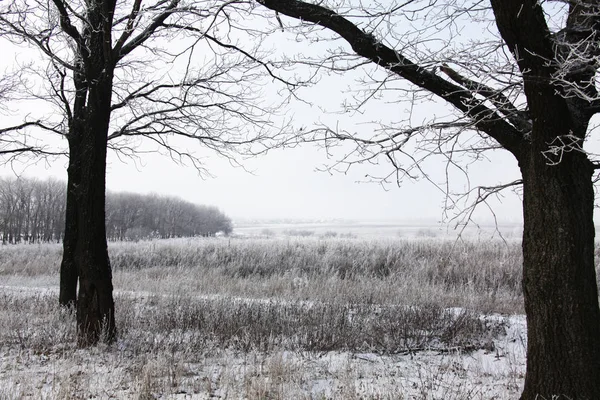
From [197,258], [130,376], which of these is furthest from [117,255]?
[130,376]

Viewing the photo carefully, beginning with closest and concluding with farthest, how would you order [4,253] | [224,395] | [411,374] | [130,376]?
[224,395], [130,376], [411,374], [4,253]

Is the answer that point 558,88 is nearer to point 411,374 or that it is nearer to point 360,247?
point 411,374

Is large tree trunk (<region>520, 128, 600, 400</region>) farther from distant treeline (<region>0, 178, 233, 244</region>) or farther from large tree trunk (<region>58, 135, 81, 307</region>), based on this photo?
distant treeline (<region>0, 178, 233, 244</region>)

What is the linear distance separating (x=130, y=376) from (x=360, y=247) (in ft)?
51.1

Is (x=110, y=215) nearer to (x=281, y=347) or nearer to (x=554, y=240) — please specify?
(x=281, y=347)

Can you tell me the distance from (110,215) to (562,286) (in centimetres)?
7326

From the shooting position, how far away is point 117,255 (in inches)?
811

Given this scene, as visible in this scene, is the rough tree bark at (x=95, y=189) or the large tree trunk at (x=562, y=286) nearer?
the large tree trunk at (x=562, y=286)

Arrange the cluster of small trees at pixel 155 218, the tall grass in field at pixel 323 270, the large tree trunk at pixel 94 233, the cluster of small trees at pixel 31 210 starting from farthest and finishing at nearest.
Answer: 1. the cluster of small trees at pixel 155 218
2. the cluster of small trees at pixel 31 210
3. the tall grass in field at pixel 323 270
4. the large tree trunk at pixel 94 233

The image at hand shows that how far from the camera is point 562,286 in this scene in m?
3.65

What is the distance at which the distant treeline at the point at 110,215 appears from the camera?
59.4 meters

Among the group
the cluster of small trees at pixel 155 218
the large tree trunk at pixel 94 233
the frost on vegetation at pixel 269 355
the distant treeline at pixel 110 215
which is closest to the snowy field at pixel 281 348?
the frost on vegetation at pixel 269 355

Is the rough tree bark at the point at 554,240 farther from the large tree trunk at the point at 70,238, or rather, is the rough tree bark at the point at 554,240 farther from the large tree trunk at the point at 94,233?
the large tree trunk at the point at 70,238

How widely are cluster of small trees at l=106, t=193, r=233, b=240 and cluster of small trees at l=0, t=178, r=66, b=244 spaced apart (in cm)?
721
